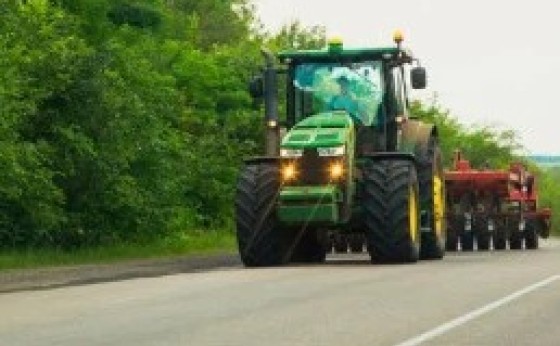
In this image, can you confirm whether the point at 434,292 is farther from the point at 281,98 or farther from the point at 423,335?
the point at 281,98

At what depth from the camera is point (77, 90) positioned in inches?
1173

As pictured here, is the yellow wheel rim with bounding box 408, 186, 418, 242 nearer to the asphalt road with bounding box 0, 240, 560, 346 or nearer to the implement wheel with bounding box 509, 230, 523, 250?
the asphalt road with bounding box 0, 240, 560, 346

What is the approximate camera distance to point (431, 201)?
2614 centimetres

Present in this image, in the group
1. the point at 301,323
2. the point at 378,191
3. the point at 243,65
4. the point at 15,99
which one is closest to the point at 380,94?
the point at 378,191

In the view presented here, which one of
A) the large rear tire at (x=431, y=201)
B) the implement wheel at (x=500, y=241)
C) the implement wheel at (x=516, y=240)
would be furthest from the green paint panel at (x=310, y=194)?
the implement wheel at (x=516, y=240)

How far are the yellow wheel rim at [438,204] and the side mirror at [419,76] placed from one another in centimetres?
216

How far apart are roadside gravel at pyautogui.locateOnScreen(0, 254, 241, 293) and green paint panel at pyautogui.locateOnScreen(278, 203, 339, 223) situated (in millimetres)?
2258

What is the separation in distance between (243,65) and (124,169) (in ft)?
67.1

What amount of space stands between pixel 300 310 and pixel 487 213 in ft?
77.2

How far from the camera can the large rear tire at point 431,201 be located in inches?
1024

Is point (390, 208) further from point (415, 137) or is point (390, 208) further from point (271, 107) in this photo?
point (271, 107)

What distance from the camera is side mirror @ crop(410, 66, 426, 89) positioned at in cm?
2513

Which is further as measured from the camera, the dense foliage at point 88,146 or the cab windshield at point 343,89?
the dense foliage at point 88,146

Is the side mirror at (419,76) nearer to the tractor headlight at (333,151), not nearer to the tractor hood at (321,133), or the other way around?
the tractor hood at (321,133)
